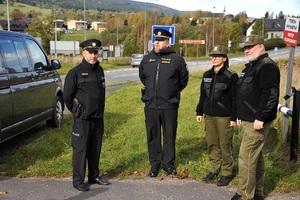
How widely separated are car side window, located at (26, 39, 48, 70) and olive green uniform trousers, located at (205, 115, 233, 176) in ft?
12.7

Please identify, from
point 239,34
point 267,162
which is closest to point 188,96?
point 267,162

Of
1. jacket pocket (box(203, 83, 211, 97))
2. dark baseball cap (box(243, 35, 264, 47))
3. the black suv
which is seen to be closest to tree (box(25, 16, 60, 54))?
the black suv

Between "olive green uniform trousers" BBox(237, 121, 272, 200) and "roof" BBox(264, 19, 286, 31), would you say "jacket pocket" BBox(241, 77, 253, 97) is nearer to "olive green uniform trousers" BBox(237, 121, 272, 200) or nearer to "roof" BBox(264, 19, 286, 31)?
"olive green uniform trousers" BBox(237, 121, 272, 200)

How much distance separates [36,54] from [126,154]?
113 inches

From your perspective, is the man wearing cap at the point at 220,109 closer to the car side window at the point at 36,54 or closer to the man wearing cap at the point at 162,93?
the man wearing cap at the point at 162,93

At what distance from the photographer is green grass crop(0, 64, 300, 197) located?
5026 mm

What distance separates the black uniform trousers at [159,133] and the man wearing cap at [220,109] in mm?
483

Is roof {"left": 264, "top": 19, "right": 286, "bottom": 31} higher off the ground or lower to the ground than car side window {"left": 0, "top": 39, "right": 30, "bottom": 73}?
higher

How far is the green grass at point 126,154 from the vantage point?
503 centimetres

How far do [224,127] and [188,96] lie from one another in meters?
8.30

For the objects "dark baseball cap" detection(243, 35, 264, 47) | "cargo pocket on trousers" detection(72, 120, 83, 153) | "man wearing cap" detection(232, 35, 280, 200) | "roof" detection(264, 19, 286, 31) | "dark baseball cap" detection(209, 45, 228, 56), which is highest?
"roof" detection(264, 19, 286, 31)

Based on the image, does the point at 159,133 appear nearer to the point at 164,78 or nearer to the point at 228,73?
the point at 164,78

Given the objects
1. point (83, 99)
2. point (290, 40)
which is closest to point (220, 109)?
point (83, 99)

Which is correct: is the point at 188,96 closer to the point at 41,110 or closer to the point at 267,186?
the point at 41,110
